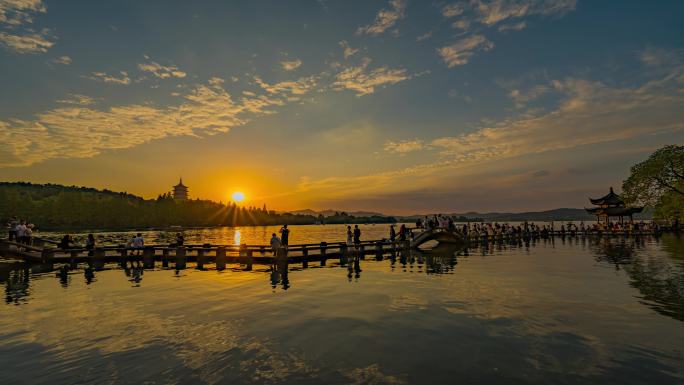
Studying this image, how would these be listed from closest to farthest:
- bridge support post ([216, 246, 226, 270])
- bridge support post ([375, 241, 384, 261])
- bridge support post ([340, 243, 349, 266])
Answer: bridge support post ([216, 246, 226, 270]) → bridge support post ([340, 243, 349, 266]) → bridge support post ([375, 241, 384, 261])

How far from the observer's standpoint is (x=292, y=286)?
19.1 meters

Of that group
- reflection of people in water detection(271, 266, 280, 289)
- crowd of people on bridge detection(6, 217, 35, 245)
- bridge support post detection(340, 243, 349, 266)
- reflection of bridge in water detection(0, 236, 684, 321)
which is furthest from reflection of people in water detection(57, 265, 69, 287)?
bridge support post detection(340, 243, 349, 266)

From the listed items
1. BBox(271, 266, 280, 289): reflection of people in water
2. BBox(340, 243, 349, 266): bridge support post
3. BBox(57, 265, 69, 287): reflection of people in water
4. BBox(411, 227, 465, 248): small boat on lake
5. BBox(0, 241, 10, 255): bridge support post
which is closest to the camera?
BBox(271, 266, 280, 289): reflection of people in water

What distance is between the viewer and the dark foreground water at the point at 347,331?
8117 mm

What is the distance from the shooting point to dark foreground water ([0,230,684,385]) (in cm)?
812

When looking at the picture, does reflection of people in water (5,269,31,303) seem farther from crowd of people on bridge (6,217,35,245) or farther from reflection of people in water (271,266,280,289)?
reflection of people in water (271,266,280,289)

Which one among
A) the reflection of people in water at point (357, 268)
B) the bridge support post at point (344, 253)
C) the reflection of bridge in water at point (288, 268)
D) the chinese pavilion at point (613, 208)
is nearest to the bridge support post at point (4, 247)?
the reflection of bridge in water at point (288, 268)

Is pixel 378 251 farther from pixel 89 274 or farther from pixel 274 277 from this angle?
pixel 89 274

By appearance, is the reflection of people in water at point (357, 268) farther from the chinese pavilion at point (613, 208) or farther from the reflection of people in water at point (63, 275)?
the chinese pavilion at point (613, 208)

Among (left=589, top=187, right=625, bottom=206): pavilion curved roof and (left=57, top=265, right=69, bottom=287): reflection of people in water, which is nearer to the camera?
(left=57, top=265, right=69, bottom=287): reflection of people in water

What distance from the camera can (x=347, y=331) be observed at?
1118 cm

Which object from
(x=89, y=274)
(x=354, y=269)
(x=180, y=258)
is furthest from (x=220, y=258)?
(x=354, y=269)

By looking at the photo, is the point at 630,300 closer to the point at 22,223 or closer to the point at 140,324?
the point at 140,324

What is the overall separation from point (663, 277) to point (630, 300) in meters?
8.15
